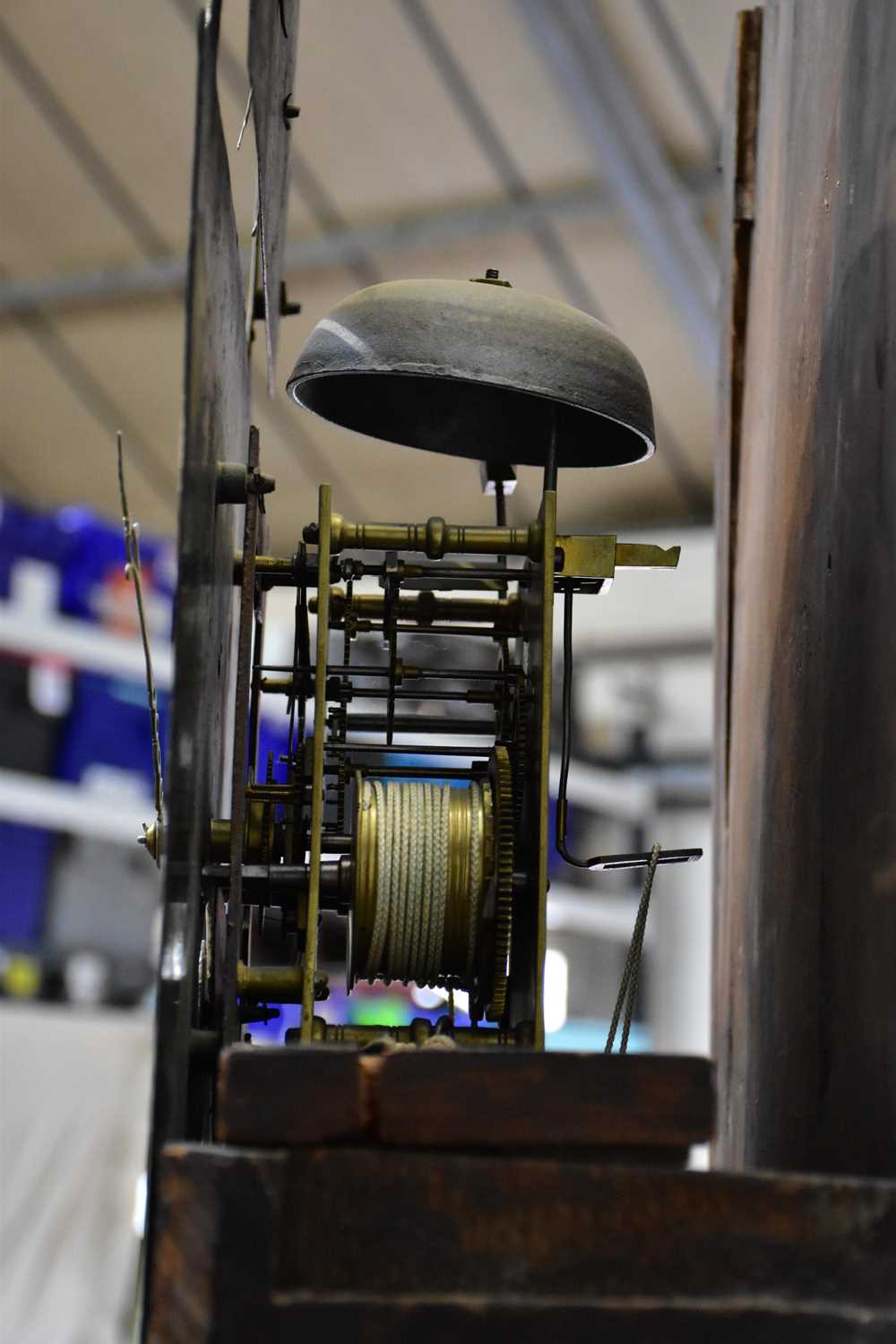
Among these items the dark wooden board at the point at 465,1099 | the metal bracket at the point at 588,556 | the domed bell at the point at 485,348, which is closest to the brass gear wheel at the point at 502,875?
the metal bracket at the point at 588,556

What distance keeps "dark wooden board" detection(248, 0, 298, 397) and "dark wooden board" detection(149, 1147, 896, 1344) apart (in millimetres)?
1024

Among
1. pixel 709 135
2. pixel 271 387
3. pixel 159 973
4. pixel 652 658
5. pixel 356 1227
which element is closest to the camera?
pixel 356 1227

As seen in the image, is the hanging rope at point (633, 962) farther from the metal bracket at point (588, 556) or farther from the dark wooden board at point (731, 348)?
the dark wooden board at point (731, 348)

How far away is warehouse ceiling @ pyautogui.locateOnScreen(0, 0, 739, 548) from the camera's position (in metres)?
5.59

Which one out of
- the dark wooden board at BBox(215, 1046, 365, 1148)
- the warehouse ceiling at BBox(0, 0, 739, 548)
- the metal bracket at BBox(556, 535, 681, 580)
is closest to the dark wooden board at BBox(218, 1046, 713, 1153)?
the dark wooden board at BBox(215, 1046, 365, 1148)

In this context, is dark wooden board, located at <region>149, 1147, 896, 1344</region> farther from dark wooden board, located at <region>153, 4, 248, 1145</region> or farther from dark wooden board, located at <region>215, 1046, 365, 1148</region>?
dark wooden board, located at <region>153, 4, 248, 1145</region>

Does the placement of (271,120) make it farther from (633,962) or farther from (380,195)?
(380,195)

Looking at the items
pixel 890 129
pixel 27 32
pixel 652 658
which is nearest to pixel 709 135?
pixel 27 32

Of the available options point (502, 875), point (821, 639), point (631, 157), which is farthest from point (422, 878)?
point (631, 157)

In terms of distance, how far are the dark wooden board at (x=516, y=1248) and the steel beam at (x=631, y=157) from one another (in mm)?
4822

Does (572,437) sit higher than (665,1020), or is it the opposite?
(572,437)

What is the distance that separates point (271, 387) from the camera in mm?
2074

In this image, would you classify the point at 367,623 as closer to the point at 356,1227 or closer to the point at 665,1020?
the point at 356,1227

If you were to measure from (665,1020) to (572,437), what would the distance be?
6.31 metres
